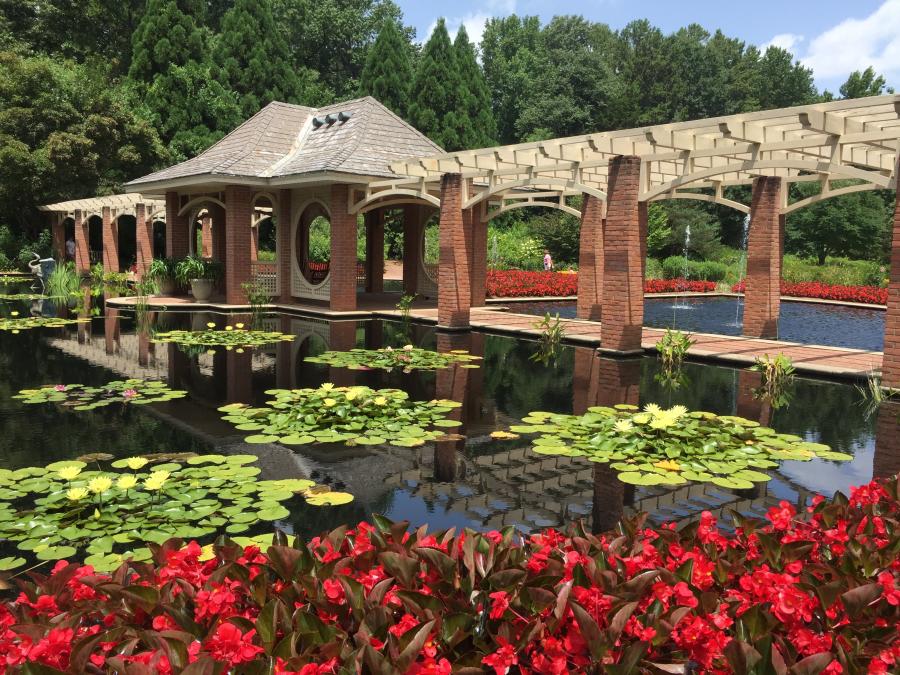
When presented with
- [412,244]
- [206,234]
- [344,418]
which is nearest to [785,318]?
[412,244]

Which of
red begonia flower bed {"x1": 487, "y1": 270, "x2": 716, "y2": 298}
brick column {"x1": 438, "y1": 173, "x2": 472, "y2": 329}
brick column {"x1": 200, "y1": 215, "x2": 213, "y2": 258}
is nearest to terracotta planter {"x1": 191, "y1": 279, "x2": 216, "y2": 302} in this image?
brick column {"x1": 438, "y1": 173, "x2": 472, "y2": 329}

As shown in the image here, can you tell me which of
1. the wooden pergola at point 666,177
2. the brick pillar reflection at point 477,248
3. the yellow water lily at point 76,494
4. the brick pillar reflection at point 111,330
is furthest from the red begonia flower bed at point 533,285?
the yellow water lily at point 76,494

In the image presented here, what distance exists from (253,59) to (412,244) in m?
23.2

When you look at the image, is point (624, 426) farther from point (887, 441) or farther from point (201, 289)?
point (201, 289)

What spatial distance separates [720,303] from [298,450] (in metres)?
23.9

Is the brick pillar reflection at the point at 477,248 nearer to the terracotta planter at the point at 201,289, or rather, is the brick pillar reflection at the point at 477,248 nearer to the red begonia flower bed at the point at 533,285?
the red begonia flower bed at the point at 533,285

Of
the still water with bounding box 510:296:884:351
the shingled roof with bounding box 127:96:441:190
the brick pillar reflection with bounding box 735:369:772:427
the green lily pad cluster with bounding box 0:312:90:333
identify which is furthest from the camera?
the shingled roof with bounding box 127:96:441:190

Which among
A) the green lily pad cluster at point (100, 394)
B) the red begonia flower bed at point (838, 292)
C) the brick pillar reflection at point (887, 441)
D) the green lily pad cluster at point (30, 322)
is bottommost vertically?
the brick pillar reflection at point (887, 441)

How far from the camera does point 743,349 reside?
42.2 ft

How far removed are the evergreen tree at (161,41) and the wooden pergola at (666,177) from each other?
2567 cm

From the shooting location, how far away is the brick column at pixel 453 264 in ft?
51.5

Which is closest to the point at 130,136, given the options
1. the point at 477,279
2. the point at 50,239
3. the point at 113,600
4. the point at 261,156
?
the point at 50,239

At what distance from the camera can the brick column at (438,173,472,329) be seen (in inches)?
618

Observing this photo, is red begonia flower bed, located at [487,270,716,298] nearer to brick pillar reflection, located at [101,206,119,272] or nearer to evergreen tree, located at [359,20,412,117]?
brick pillar reflection, located at [101,206,119,272]
